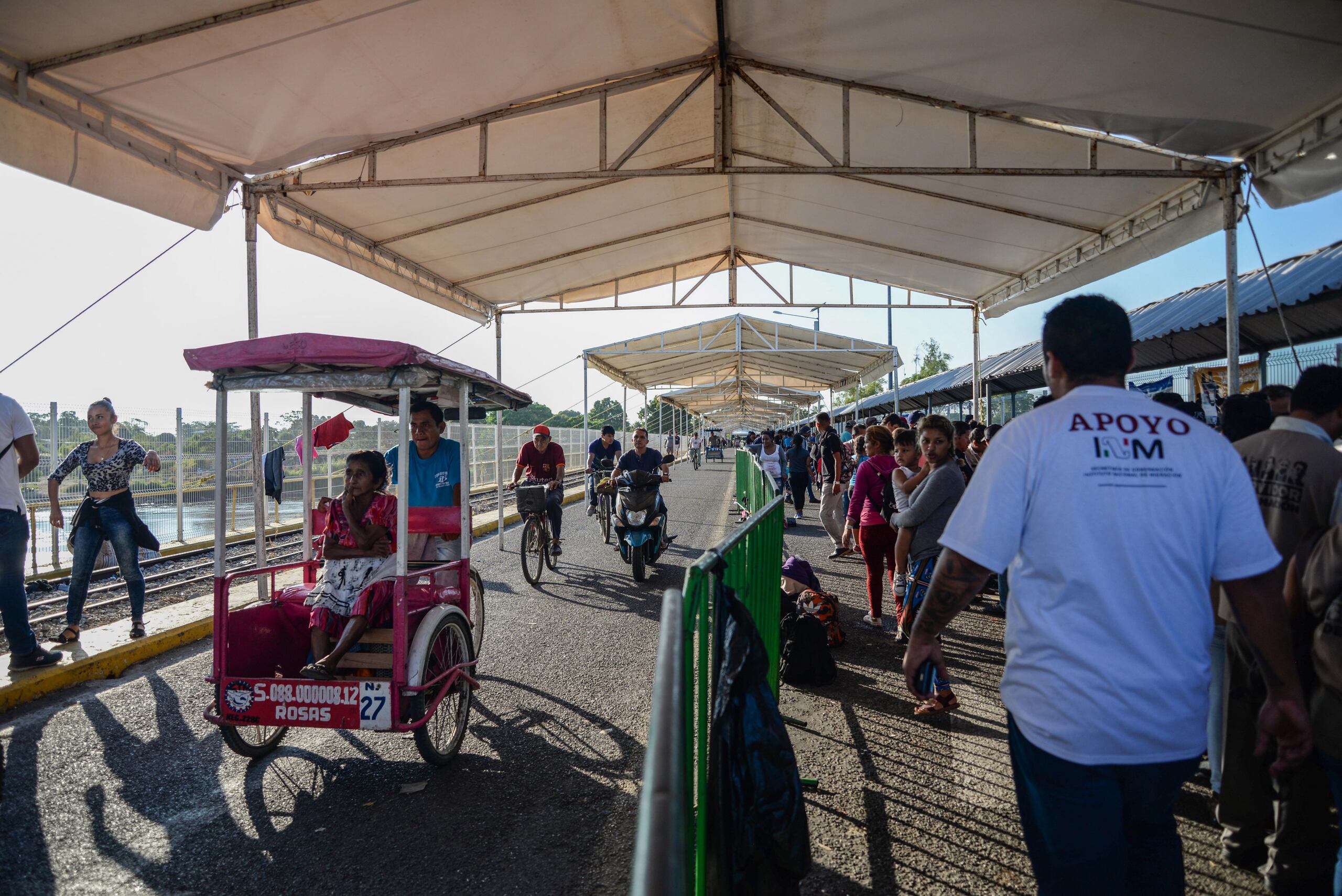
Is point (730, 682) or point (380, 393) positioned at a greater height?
point (380, 393)

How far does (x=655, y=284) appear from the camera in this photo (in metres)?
14.3

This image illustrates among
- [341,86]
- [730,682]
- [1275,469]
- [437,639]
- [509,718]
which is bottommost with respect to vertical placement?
[509,718]

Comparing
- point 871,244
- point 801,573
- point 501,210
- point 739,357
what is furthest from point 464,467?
point 739,357

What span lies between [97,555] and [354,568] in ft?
10.5

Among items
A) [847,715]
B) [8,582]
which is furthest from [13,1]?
[847,715]

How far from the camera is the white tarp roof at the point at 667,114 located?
5.11 m

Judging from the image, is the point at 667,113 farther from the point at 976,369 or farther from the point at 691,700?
the point at 976,369

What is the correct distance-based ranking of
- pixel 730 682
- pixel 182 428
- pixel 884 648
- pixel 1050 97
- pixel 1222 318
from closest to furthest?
pixel 730 682 < pixel 884 648 < pixel 1050 97 < pixel 1222 318 < pixel 182 428

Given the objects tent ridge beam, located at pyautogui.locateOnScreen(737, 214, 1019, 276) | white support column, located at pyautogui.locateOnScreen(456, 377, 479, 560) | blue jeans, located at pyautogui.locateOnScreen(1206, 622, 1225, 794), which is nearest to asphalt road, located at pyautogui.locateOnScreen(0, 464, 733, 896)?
white support column, located at pyautogui.locateOnScreen(456, 377, 479, 560)

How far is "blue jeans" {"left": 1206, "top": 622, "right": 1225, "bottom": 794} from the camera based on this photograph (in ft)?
10.9

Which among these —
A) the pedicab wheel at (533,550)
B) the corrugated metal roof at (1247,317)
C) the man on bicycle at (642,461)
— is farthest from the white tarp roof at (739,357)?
the pedicab wheel at (533,550)

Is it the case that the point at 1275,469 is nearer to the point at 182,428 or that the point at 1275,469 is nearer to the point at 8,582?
the point at 8,582

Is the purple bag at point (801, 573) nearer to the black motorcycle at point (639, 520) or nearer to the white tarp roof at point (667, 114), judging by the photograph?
the black motorcycle at point (639, 520)

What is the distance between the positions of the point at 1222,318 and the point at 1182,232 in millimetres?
2242
